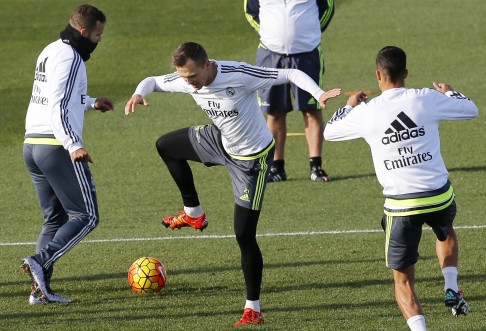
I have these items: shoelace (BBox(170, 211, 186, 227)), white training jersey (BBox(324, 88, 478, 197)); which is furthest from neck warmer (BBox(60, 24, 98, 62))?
white training jersey (BBox(324, 88, 478, 197))

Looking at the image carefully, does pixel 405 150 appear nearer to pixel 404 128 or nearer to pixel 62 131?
pixel 404 128

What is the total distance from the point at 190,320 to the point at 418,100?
255 cm

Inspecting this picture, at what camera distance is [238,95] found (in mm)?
9258

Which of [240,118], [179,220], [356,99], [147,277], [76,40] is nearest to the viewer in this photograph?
[356,99]

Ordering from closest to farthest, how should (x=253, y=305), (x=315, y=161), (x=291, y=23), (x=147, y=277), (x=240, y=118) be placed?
(x=253, y=305)
(x=240, y=118)
(x=147, y=277)
(x=315, y=161)
(x=291, y=23)

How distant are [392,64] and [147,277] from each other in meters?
3.04

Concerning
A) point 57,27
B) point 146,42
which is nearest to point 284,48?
point 146,42

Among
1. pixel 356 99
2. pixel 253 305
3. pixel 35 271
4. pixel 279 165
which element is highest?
pixel 356 99

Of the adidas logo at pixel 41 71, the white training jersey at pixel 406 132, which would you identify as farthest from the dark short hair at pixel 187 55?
the white training jersey at pixel 406 132

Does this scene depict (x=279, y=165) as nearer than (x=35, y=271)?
No

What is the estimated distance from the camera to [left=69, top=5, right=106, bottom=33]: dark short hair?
31.3ft

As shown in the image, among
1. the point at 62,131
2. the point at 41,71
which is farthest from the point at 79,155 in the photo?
the point at 41,71

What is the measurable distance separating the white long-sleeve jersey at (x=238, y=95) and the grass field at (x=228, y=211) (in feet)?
4.33

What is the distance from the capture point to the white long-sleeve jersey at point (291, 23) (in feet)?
46.6
